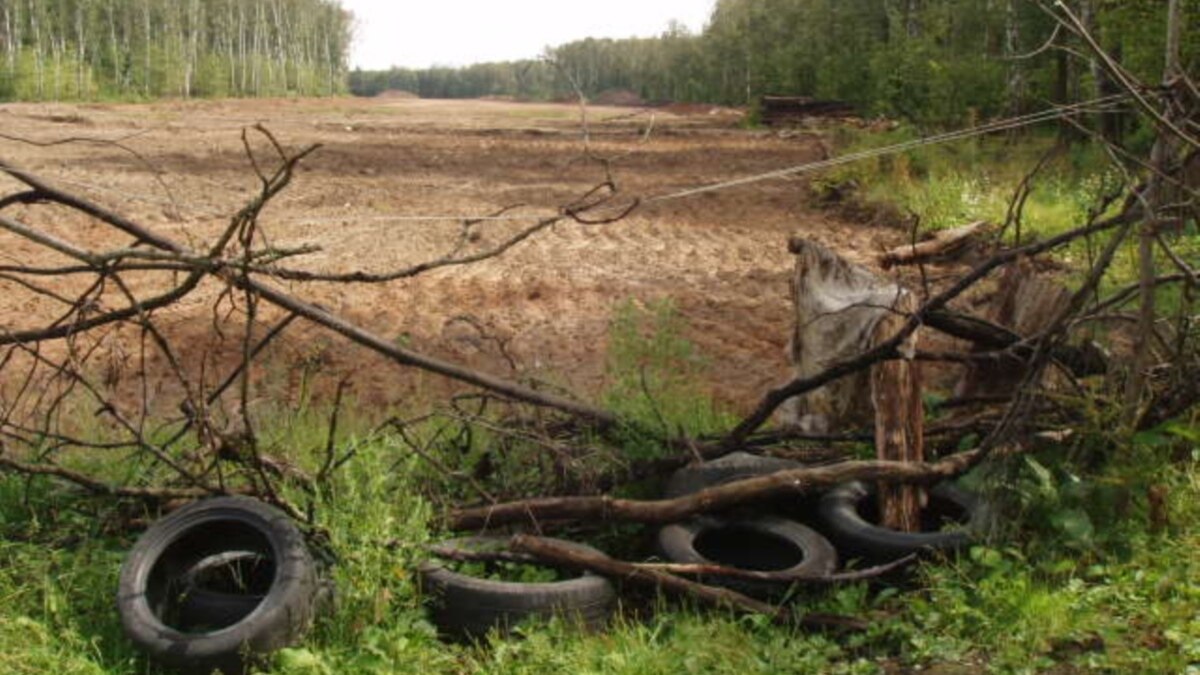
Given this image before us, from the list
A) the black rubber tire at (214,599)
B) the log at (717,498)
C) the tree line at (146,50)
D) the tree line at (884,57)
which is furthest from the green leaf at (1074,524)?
the tree line at (146,50)

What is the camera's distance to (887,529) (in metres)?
5.05

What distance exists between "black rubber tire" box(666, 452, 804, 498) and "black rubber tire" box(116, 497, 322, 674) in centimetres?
177

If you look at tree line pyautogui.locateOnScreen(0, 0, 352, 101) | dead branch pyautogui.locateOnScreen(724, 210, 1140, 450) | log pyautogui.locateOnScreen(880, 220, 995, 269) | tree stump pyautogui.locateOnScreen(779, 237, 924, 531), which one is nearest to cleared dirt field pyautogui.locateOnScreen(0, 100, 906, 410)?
log pyautogui.locateOnScreen(880, 220, 995, 269)

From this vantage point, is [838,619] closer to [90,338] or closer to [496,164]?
[90,338]

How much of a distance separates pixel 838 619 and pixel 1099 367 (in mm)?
2295

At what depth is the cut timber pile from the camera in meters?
37.2

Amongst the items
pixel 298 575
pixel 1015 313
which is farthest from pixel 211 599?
pixel 1015 313

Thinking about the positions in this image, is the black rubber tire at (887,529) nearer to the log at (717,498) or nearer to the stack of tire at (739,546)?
the stack of tire at (739,546)

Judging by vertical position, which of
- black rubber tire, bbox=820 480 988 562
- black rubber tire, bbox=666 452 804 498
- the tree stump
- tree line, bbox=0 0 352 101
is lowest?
black rubber tire, bbox=820 480 988 562

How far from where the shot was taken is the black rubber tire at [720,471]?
17.5ft

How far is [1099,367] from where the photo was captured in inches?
227

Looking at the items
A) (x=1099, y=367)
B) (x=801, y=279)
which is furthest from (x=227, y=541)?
(x=1099, y=367)

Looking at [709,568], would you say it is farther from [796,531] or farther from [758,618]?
[796,531]

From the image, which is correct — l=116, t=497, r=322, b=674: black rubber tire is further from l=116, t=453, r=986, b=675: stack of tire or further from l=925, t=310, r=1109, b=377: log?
l=925, t=310, r=1109, b=377: log
